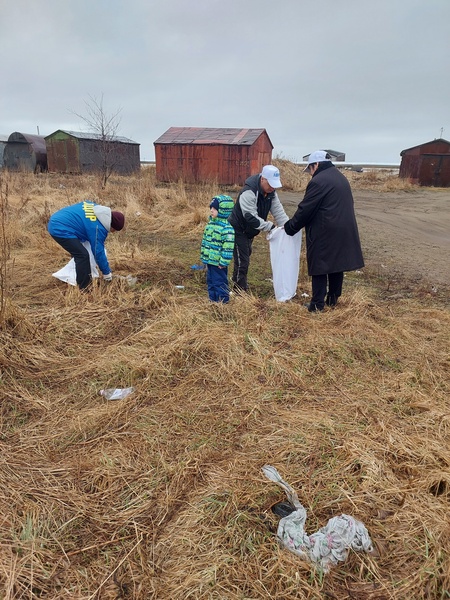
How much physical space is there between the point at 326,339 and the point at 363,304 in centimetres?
95

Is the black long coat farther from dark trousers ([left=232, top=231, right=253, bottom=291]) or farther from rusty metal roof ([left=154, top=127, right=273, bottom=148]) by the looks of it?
rusty metal roof ([left=154, top=127, right=273, bottom=148])

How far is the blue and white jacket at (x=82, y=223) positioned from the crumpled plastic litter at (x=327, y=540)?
131 inches

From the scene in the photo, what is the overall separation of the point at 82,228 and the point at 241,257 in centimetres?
172

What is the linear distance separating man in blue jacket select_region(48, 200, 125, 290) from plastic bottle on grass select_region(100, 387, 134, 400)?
5.98ft

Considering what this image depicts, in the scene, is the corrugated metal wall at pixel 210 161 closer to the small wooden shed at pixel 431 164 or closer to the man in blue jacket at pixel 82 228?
the small wooden shed at pixel 431 164

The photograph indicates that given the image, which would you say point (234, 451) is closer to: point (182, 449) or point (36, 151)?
point (182, 449)

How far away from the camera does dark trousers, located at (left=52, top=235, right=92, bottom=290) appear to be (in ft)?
13.2

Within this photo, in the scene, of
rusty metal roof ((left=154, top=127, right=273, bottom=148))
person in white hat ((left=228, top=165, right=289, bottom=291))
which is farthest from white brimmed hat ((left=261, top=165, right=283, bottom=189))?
rusty metal roof ((left=154, top=127, right=273, bottom=148))

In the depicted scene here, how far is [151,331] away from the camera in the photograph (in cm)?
339

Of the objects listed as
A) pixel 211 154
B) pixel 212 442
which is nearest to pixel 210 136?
pixel 211 154

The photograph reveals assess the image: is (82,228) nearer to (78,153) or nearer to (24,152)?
(78,153)

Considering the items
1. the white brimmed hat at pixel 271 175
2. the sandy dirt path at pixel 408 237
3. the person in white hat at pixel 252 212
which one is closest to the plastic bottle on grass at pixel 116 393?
the person in white hat at pixel 252 212

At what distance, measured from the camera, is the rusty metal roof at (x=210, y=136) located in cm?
1803

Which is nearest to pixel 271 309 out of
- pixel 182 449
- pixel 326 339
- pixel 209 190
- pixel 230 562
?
pixel 326 339
